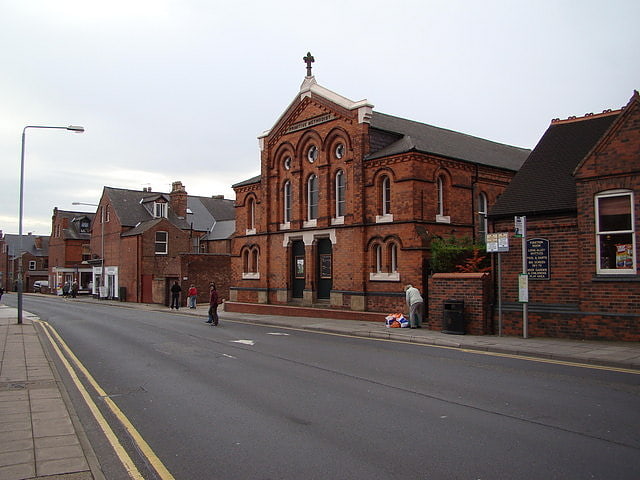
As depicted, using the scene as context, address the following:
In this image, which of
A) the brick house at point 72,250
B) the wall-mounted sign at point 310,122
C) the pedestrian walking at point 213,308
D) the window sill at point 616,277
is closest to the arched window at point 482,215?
the wall-mounted sign at point 310,122

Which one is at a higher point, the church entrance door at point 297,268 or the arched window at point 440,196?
the arched window at point 440,196

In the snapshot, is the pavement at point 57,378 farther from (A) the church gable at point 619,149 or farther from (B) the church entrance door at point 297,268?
(B) the church entrance door at point 297,268

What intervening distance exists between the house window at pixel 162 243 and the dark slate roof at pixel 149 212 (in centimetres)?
128

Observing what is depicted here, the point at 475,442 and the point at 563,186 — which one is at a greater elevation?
the point at 563,186

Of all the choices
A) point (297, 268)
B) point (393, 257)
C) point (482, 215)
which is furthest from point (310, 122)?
point (482, 215)

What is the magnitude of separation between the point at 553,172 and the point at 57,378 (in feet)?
49.7

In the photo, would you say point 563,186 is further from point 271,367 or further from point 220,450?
point 220,450

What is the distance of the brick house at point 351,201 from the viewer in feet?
75.1

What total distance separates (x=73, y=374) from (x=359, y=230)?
15.1 m

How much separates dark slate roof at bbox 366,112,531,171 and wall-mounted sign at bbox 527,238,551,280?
7.64m

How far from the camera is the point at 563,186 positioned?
16578 mm

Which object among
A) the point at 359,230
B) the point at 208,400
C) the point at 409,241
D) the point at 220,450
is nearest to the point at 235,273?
the point at 359,230

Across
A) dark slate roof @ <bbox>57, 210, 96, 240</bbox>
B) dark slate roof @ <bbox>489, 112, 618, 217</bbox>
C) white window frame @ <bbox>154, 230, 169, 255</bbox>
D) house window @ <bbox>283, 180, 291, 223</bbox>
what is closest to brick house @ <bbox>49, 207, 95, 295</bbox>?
dark slate roof @ <bbox>57, 210, 96, 240</bbox>

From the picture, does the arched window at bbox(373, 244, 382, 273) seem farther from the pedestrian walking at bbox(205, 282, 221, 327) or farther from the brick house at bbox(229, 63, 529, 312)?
the pedestrian walking at bbox(205, 282, 221, 327)
